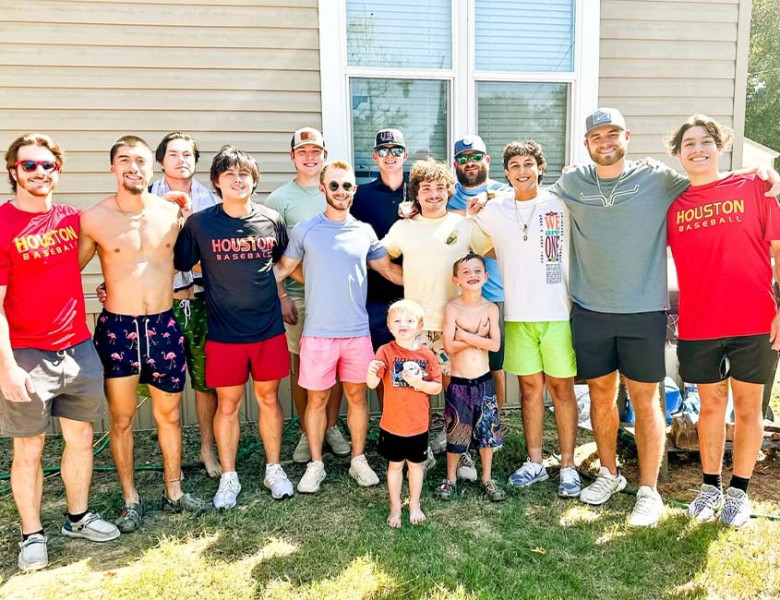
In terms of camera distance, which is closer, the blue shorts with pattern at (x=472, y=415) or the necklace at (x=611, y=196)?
the necklace at (x=611, y=196)

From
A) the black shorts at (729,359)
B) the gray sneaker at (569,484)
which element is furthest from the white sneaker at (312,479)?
the black shorts at (729,359)

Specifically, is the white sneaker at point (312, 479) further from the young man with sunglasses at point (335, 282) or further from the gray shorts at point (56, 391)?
the gray shorts at point (56, 391)

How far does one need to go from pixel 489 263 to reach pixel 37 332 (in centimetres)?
262

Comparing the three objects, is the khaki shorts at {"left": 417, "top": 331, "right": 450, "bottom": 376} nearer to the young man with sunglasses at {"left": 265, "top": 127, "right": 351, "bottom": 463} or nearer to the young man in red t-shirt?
the young man with sunglasses at {"left": 265, "top": 127, "right": 351, "bottom": 463}

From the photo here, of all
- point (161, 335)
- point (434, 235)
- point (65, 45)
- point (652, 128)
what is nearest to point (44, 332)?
point (161, 335)

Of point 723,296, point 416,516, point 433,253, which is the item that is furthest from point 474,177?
point 416,516

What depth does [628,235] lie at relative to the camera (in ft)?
10.1

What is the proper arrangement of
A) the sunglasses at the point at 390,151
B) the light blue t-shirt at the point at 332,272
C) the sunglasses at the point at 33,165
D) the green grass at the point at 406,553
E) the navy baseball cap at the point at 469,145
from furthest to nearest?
the navy baseball cap at the point at 469,145 < the sunglasses at the point at 390,151 < the light blue t-shirt at the point at 332,272 < the sunglasses at the point at 33,165 < the green grass at the point at 406,553

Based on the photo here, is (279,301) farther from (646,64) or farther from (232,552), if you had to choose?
(646,64)

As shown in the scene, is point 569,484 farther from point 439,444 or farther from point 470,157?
point 470,157

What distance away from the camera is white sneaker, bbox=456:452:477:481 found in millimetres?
3527

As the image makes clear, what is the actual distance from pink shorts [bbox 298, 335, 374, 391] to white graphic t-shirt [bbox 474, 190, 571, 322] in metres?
0.92

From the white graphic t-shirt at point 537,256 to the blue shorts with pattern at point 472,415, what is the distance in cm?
46

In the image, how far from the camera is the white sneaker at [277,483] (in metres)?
3.40
